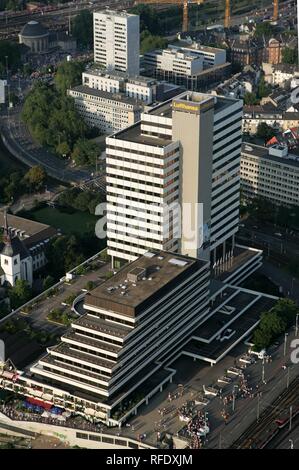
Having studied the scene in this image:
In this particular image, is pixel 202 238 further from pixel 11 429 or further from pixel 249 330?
pixel 11 429

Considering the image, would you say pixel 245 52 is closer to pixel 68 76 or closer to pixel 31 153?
pixel 68 76

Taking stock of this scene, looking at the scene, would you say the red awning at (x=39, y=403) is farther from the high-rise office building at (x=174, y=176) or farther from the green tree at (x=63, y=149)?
the green tree at (x=63, y=149)

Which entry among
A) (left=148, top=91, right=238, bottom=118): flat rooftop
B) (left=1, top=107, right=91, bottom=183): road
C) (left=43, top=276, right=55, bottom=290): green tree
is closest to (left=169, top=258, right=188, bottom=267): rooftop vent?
(left=148, top=91, right=238, bottom=118): flat rooftop

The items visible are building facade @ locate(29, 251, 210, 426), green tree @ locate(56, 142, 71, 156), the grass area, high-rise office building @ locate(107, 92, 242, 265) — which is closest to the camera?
building facade @ locate(29, 251, 210, 426)

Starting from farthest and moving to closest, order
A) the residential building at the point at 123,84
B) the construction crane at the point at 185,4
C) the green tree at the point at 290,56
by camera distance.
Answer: the construction crane at the point at 185,4, the green tree at the point at 290,56, the residential building at the point at 123,84

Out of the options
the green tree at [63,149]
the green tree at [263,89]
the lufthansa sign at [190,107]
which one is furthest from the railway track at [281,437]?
the green tree at [263,89]

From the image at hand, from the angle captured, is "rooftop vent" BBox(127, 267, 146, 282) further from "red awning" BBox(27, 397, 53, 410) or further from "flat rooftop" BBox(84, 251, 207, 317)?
"red awning" BBox(27, 397, 53, 410)
